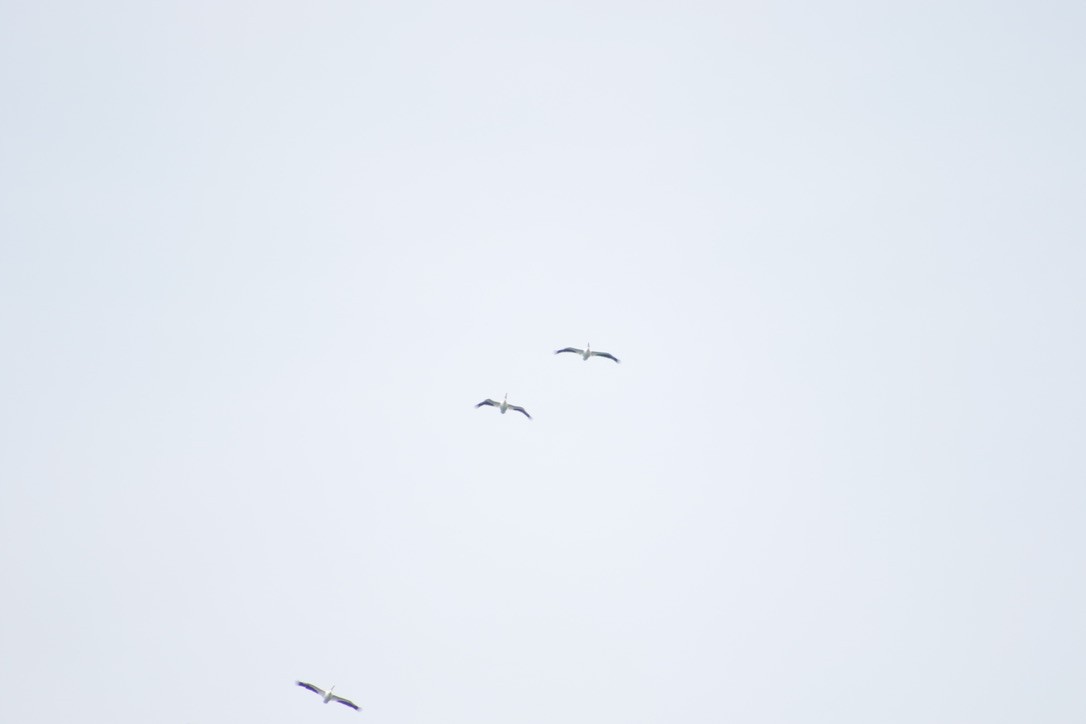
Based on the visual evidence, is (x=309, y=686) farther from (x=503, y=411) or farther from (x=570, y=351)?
(x=570, y=351)

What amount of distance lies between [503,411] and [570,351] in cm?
948

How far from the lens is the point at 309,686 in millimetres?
110562

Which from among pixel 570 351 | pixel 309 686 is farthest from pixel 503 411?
pixel 309 686

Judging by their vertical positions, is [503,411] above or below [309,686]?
above

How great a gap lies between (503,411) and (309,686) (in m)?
32.5

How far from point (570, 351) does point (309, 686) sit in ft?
133

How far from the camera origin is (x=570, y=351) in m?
116

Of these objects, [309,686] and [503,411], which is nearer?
[309,686]

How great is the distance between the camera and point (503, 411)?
391 ft

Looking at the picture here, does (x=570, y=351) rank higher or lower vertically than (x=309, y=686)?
higher
